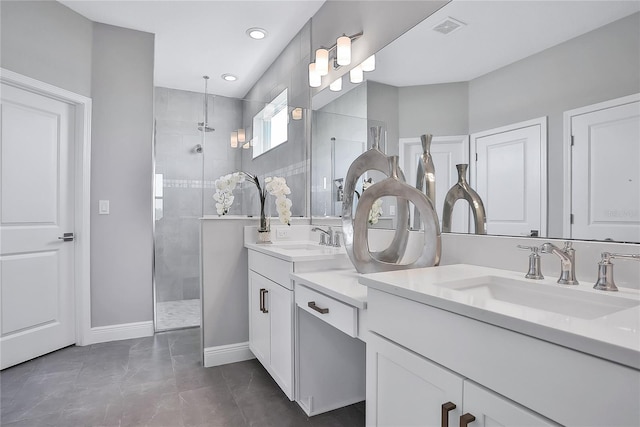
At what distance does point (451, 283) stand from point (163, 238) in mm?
3219

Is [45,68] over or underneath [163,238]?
over

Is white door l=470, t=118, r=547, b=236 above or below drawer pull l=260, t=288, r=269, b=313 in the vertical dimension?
above

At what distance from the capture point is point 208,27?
3.02 meters

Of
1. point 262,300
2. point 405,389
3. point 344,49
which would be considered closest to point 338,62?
point 344,49

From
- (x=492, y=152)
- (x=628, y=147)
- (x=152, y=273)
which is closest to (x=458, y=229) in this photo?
(x=492, y=152)

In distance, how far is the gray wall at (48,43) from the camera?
2.37 m

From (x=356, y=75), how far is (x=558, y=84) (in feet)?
4.28

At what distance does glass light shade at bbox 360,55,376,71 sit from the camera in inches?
79.8

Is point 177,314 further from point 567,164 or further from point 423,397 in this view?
point 567,164

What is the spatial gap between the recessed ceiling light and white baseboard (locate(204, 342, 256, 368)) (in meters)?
2.58

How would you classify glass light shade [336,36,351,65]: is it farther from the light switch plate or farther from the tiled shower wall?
the light switch plate

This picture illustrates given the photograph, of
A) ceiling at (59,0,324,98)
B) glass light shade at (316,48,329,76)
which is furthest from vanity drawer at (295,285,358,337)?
ceiling at (59,0,324,98)

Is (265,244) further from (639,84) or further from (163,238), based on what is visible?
(639,84)

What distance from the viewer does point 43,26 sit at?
2.56 meters
